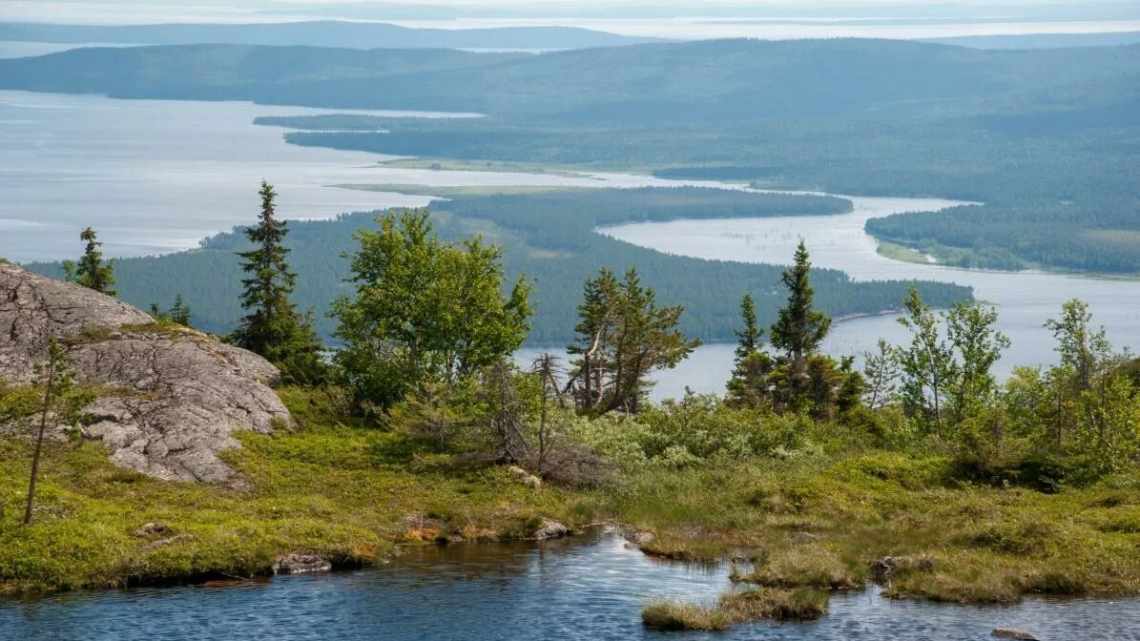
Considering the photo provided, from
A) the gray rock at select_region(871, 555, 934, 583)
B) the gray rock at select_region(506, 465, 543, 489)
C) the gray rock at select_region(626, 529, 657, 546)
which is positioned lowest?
the gray rock at select_region(626, 529, 657, 546)

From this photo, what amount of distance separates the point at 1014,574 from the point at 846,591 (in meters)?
4.88

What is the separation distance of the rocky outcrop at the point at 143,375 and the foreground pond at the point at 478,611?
389 inches

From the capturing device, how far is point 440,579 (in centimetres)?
4700

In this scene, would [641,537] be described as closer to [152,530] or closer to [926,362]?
[152,530]

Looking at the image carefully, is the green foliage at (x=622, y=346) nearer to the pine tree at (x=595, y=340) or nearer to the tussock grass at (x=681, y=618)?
the pine tree at (x=595, y=340)

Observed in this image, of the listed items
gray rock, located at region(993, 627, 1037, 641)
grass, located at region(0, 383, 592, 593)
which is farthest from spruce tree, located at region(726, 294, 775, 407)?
gray rock, located at region(993, 627, 1037, 641)

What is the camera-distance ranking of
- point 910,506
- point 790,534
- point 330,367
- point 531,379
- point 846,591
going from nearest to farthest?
point 846,591 < point 790,534 < point 910,506 < point 531,379 < point 330,367

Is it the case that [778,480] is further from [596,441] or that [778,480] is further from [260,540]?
[260,540]

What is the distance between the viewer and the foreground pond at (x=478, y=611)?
41219 millimetres

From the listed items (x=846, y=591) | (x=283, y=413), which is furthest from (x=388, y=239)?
(x=846, y=591)

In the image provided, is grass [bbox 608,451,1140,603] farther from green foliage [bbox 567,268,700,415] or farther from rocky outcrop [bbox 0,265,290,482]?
green foliage [bbox 567,268,700,415]

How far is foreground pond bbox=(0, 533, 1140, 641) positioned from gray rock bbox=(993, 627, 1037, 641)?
1.17 feet

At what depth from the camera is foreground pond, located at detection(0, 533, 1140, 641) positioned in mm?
41219

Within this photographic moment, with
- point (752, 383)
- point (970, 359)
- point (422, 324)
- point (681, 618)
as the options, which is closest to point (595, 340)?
point (752, 383)
